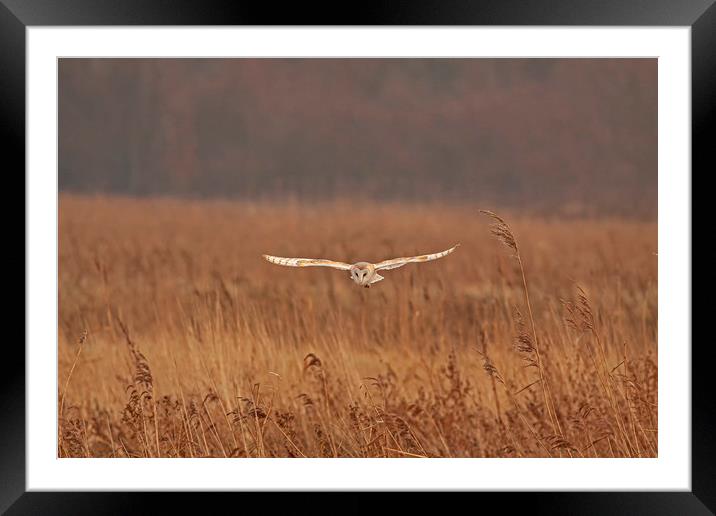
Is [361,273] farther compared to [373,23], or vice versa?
[361,273]

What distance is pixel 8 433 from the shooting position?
3.44 meters

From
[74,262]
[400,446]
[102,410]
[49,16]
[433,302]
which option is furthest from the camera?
[74,262]

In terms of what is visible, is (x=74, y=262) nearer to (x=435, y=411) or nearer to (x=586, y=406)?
(x=435, y=411)

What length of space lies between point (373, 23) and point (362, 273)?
1.05 m

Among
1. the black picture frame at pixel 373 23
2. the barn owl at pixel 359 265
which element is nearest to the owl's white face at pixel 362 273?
the barn owl at pixel 359 265

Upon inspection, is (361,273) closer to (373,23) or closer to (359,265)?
(359,265)

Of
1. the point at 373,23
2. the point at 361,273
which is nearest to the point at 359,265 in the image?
the point at 361,273

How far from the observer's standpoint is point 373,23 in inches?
133

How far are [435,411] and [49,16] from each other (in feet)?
7.24

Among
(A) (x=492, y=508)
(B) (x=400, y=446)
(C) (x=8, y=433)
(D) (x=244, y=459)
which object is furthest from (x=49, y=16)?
(A) (x=492, y=508)

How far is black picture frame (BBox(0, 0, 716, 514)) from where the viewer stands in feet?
11.1

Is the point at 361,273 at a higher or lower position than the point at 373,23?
lower

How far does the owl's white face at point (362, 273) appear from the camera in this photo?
152 inches

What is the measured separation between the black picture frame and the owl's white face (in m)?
0.93
